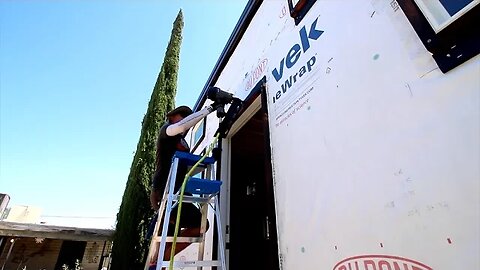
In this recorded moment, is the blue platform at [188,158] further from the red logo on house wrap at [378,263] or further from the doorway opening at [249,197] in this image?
the red logo on house wrap at [378,263]

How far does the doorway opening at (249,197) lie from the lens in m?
3.00

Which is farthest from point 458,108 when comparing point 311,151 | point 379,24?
point 311,151

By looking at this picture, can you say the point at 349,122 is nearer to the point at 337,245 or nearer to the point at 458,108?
the point at 458,108

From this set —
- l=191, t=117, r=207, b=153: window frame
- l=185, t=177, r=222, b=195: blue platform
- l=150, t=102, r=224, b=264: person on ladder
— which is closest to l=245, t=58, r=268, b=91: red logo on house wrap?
l=150, t=102, r=224, b=264: person on ladder

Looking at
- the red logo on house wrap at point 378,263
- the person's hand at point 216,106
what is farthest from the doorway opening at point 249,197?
the red logo on house wrap at point 378,263

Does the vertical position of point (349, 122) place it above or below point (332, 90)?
below

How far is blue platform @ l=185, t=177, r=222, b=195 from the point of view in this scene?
1822 millimetres

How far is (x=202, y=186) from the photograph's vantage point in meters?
1.87

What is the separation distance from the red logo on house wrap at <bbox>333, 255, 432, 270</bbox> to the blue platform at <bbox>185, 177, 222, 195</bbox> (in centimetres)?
104

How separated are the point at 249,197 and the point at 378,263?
8.53 feet

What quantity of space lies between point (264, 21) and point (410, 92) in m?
1.85

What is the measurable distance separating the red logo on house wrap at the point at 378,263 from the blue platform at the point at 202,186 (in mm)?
1039

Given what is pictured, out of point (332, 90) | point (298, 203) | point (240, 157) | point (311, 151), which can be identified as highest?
point (240, 157)

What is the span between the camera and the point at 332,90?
1.35 meters
